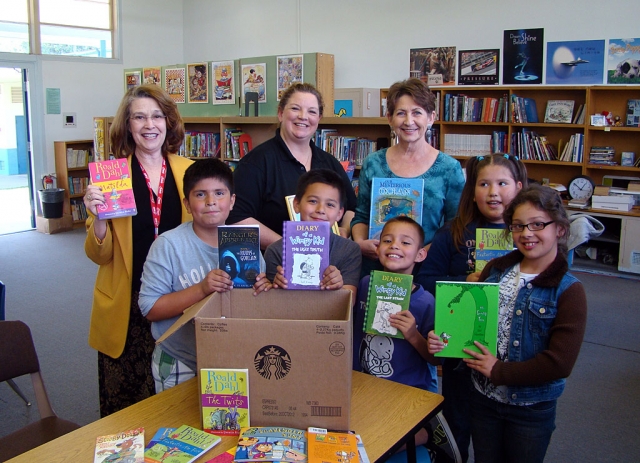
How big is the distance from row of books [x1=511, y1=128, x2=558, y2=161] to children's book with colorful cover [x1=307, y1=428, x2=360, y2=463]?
19.4 ft

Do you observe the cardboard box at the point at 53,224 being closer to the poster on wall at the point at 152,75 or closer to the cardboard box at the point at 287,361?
the poster on wall at the point at 152,75

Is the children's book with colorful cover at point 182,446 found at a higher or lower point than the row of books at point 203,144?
lower

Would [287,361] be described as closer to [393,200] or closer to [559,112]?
[393,200]

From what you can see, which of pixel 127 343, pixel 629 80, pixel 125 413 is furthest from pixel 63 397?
pixel 629 80

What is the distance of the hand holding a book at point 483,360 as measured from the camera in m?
1.56

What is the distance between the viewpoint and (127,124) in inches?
87.2

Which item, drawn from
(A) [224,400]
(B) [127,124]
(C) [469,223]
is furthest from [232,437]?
(B) [127,124]

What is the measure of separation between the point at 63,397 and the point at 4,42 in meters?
7.11

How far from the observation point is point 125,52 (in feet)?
32.6

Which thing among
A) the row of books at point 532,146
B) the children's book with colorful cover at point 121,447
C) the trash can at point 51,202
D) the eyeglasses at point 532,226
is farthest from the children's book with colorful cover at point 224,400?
the trash can at point 51,202

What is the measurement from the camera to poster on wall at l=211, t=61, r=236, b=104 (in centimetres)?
790

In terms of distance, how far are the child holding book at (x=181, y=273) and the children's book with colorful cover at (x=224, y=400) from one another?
395mm

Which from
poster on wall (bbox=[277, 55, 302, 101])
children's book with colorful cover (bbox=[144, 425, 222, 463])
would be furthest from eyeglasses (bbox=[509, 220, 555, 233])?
poster on wall (bbox=[277, 55, 302, 101])

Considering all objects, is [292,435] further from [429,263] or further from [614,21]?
[614,21]
